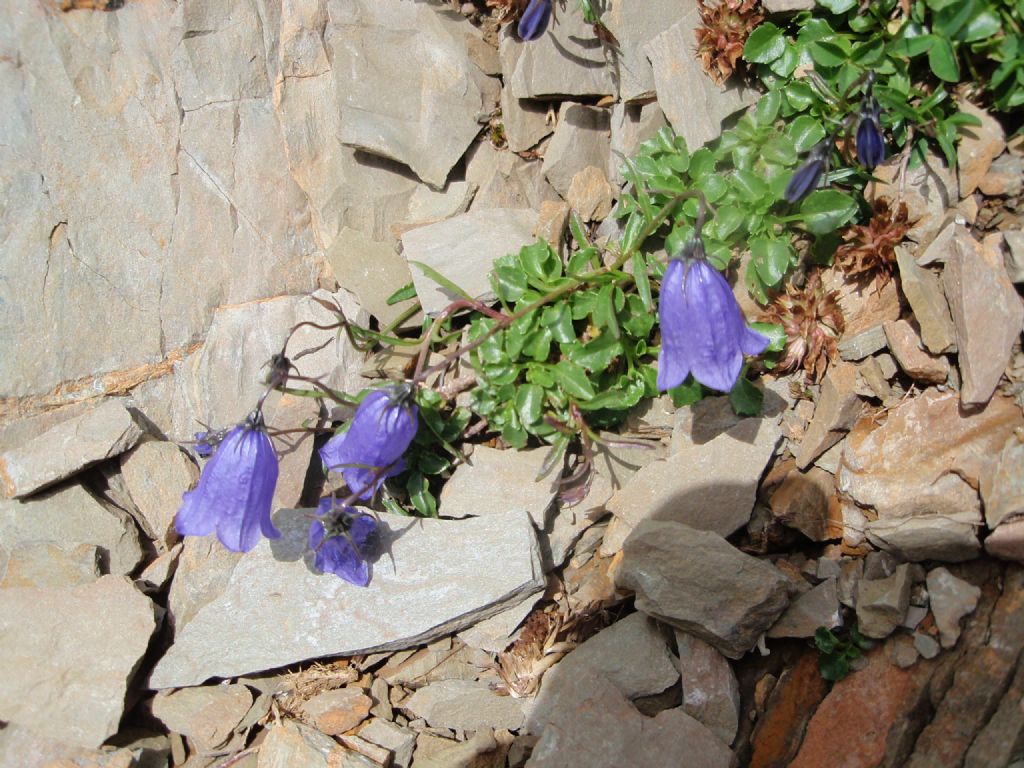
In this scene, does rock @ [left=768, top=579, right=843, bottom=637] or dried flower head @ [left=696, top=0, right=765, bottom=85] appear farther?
dried flower head @ [left=696, top=0, right=765, bottom=85]

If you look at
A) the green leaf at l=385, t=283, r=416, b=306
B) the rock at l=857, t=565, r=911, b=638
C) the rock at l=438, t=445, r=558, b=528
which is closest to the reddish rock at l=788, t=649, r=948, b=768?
the rock at l=857, t=565, r=911, b=638

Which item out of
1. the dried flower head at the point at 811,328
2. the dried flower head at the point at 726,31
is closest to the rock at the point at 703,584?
the dried flower head at the point at 811,328

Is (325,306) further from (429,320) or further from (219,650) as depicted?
(219,650)

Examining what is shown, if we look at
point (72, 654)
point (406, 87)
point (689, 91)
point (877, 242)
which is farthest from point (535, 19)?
point (72, 654)

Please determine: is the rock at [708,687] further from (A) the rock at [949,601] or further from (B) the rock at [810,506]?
(A) the rock at [949,601]

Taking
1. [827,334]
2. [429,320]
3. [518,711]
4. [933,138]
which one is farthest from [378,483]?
[933,138]

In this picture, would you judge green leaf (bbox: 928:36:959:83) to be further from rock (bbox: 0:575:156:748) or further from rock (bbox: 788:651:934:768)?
rock (bbox: 0:575:156:748)

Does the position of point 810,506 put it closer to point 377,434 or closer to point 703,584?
point 703,584
